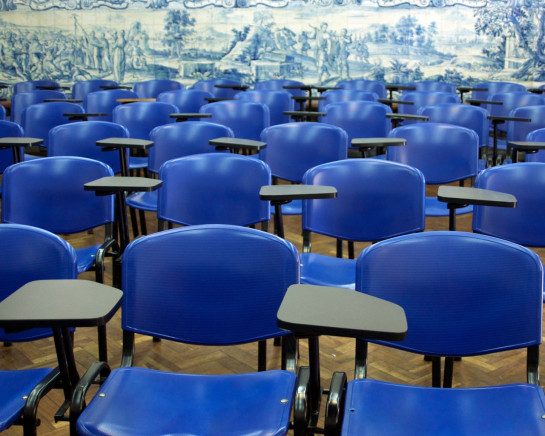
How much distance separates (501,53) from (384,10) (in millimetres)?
1643

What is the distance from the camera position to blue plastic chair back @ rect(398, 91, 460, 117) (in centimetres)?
628

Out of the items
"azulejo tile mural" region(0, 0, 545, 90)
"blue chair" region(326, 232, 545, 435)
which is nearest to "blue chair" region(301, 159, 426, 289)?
"blue chair" region(326, 232, 545, 435)

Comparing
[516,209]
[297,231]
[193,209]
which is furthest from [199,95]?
[516,209]

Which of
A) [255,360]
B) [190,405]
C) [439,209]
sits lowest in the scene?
[255,360]

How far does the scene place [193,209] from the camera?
9.93 feet

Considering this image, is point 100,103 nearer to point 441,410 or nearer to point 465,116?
point 465,116

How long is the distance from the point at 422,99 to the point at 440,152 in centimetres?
274

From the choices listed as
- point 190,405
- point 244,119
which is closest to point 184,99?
point 244,119

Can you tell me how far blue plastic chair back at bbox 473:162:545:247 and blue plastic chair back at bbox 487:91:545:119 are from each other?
351 cm

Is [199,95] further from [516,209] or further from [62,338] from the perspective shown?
[62,338]

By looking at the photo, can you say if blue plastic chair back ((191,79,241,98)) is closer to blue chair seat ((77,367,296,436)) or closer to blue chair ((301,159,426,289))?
blue chair ((301,159,426,289))

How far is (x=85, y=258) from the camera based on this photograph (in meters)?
2.94

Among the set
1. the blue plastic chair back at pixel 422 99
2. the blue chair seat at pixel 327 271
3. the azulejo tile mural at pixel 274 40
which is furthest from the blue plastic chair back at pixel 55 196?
the azulejo tile mural at pixel 274 40

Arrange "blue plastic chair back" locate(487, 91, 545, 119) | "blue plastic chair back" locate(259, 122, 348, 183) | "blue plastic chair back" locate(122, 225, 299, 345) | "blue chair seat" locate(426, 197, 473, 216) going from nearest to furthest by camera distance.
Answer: "blue plastic chair back" locate(122, 225, 299, 345), "blue chair seat" locate(426, 197, 473, 216), "blue plastic chair back" locate(259, 122, 348, 183), "blue plastic chair back" locate(487, 91, 545, 119)
